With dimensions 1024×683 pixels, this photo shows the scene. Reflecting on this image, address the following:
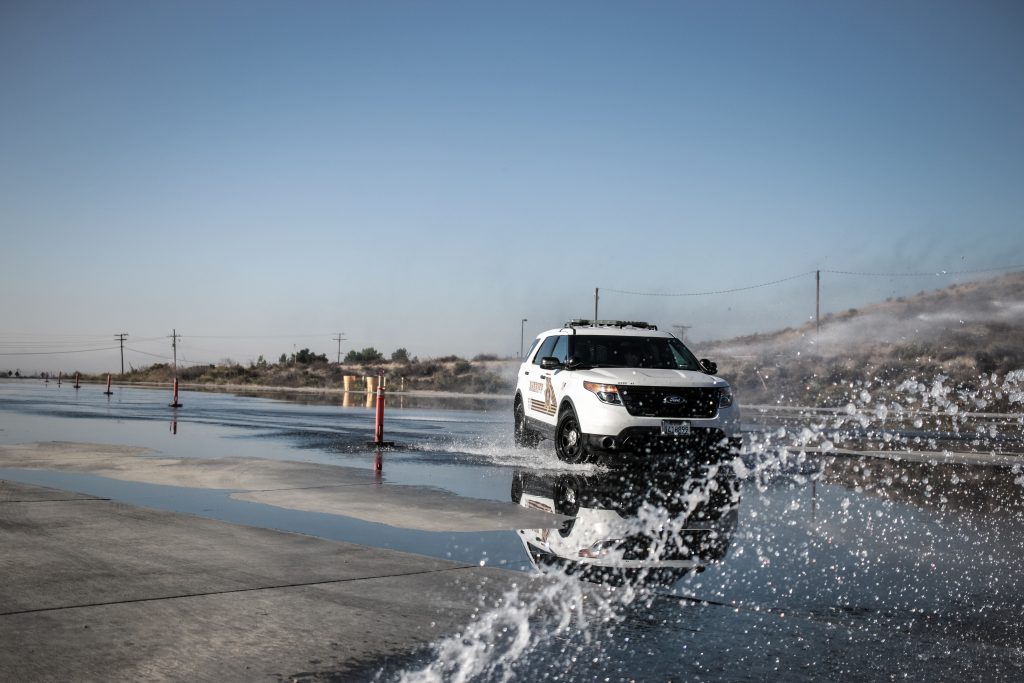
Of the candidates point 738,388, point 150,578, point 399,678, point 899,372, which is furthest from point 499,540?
point 899,372

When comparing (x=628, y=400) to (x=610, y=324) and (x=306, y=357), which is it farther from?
(x=306, y=357)

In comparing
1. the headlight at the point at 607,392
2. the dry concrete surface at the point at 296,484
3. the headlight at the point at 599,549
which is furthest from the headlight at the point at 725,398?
the headlight at the point at 599,549

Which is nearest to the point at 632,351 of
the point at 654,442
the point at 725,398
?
the point at 725,398

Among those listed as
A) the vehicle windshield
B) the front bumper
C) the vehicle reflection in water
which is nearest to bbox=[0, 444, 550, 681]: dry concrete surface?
the vehicle reflection in water

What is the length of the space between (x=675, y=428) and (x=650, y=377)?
797mm

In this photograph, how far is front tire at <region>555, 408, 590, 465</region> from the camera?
13090mm

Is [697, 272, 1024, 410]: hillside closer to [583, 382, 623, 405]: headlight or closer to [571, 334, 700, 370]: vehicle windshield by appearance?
[571, 334, 700, 370]: vehicle windshield

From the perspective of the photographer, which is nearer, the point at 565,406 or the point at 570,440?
the point at 570,440

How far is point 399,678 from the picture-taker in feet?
14.2

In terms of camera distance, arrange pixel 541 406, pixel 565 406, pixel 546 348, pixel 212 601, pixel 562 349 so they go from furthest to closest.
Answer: pixel 546 348 < pixel 562 349 < pixel 541 406 < pixel 565 406 < pixel 212 601

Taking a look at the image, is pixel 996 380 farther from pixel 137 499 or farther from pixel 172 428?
pixel 137 499

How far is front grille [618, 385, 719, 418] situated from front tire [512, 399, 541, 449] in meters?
3.20

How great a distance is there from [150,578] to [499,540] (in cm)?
275

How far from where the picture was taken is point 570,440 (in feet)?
44.1
